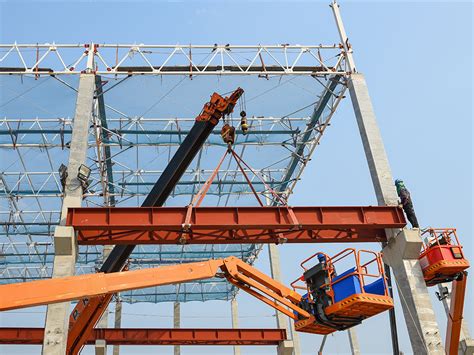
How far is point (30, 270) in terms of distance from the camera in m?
40.3

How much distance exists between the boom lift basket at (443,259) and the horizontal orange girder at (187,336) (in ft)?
43.3

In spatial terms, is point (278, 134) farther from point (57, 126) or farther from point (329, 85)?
point (57, 126)

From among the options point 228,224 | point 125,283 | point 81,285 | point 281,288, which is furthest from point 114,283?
point 228,224

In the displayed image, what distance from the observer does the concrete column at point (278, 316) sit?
27.2m

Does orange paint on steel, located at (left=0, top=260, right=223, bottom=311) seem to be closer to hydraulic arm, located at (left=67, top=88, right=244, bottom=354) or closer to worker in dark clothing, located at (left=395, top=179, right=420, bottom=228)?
hydraulic arm, located at (left=67, top=88, right=244, bottom=354)

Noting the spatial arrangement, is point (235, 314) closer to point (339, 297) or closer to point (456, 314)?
point (456, 314)

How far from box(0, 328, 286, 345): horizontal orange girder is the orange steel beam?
12.9m

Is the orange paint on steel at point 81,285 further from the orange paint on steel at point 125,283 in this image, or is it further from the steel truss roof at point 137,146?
the steel truss roof at point 137,146

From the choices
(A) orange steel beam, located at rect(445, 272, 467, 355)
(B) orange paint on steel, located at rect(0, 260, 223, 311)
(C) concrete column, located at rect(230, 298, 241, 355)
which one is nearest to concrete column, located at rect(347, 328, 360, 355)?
(C) concrete column, located at rect(230, 298, 241, 355)

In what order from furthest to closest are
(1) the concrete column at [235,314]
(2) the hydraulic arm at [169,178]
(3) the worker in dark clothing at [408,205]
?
1. (1) the concrete column at [235,314]
2. (3) the worker in dark clothing at [408,205]
3. (2) the hydraulic arm at [169,178]

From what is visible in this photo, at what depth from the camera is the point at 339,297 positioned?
37.4 feet

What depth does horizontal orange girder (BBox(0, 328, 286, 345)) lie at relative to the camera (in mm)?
26250

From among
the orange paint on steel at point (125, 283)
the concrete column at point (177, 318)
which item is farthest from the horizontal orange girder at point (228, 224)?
the concrete column at point (177, 318)

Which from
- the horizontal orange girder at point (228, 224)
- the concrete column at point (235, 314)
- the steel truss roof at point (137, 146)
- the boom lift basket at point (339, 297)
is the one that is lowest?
the boom lift basket at point (339, 297)
